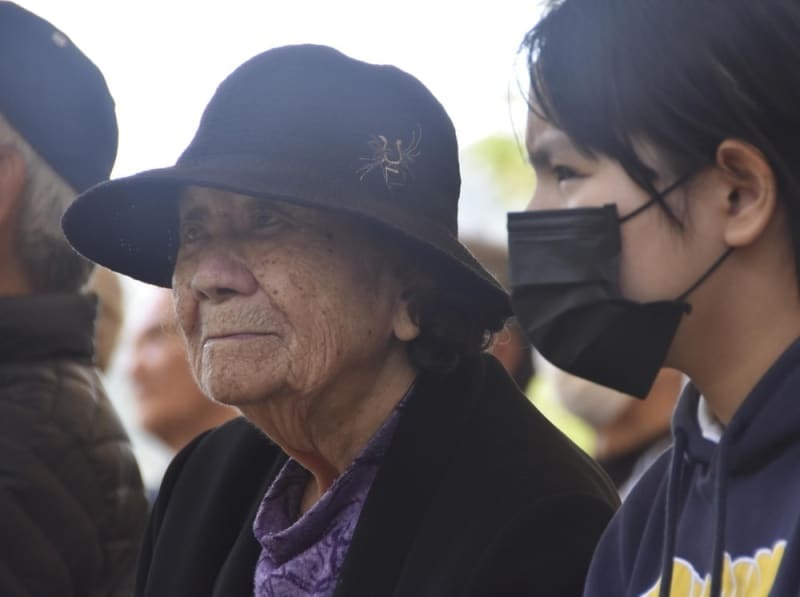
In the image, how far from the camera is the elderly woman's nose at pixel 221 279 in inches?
132

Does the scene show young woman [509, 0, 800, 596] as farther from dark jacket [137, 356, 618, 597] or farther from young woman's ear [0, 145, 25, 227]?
young woman's ear [0, 145, 25, 227]

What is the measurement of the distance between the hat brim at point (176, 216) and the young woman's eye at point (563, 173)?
64 cm

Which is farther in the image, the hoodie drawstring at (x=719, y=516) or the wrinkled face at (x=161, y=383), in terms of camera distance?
the wrinkled face at (x=161, y=383)

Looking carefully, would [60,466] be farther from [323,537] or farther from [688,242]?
[688,242]

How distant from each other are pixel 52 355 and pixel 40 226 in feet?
1.27

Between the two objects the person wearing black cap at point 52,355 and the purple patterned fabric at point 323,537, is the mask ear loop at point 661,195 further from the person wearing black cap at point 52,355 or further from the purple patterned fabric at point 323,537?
the person wearing black cap at point 52,355

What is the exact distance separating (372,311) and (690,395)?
881 millimetres

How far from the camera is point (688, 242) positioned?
8.40ft

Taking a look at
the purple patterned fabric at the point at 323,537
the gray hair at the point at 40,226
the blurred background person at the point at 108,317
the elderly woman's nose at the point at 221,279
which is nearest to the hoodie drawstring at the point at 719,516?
the purple patterned fabric at the point at 323,537

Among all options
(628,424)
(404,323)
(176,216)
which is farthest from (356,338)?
(628,424)

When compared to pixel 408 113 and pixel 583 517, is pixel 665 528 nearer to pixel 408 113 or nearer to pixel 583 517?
pixel 583 517

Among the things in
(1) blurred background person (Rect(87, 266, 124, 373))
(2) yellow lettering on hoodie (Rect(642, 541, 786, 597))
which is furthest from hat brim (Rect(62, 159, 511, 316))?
(1) blurred background person (Rect(87, 266, 124, 373))

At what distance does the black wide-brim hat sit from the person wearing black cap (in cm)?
54

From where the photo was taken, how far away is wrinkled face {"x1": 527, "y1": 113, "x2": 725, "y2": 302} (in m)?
2.56
